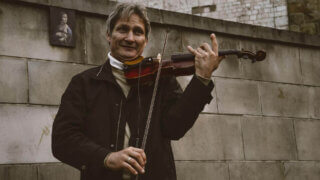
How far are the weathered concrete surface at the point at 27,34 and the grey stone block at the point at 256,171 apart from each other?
2.29 meters

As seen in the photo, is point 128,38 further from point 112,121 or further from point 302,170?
point 302,170

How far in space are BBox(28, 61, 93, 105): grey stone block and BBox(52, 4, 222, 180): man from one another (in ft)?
6.19

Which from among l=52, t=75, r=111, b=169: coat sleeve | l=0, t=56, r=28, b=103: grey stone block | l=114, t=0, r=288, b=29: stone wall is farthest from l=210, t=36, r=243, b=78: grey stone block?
l=114, t=0, r=288, b=29: stone wall

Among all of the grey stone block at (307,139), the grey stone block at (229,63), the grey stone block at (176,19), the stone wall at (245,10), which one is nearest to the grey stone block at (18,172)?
the grey stone block at (176,19)

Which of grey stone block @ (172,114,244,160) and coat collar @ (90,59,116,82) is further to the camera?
grey stone block @ (172,114,244,160)

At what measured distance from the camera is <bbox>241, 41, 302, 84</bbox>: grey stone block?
641 centimetres

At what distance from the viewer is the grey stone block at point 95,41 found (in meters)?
5.11

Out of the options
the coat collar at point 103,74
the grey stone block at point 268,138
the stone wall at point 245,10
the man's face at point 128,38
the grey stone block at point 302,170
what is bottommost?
the grey stone block at point 302,170

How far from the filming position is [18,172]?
4426mm

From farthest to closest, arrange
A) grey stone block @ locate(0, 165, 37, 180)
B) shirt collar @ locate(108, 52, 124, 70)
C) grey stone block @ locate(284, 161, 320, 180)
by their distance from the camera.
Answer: grey stone block @ locate(284, 161, 320, 180)
grey stone block @ locate(0, 165, 37, 180)
shirt collar @ locate(108, 52, 124, 70)

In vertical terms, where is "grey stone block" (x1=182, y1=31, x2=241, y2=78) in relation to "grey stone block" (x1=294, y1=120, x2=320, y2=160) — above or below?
above

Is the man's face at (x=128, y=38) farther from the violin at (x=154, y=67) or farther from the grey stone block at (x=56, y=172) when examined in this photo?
the grey stone block at (x=56, y=172)

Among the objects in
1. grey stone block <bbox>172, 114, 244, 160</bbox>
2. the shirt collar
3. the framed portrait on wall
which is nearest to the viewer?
the shirt collar

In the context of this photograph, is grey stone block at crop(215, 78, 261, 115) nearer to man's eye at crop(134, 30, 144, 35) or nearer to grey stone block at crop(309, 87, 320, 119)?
grey stone block at crop(309, 87, 320, 119)
